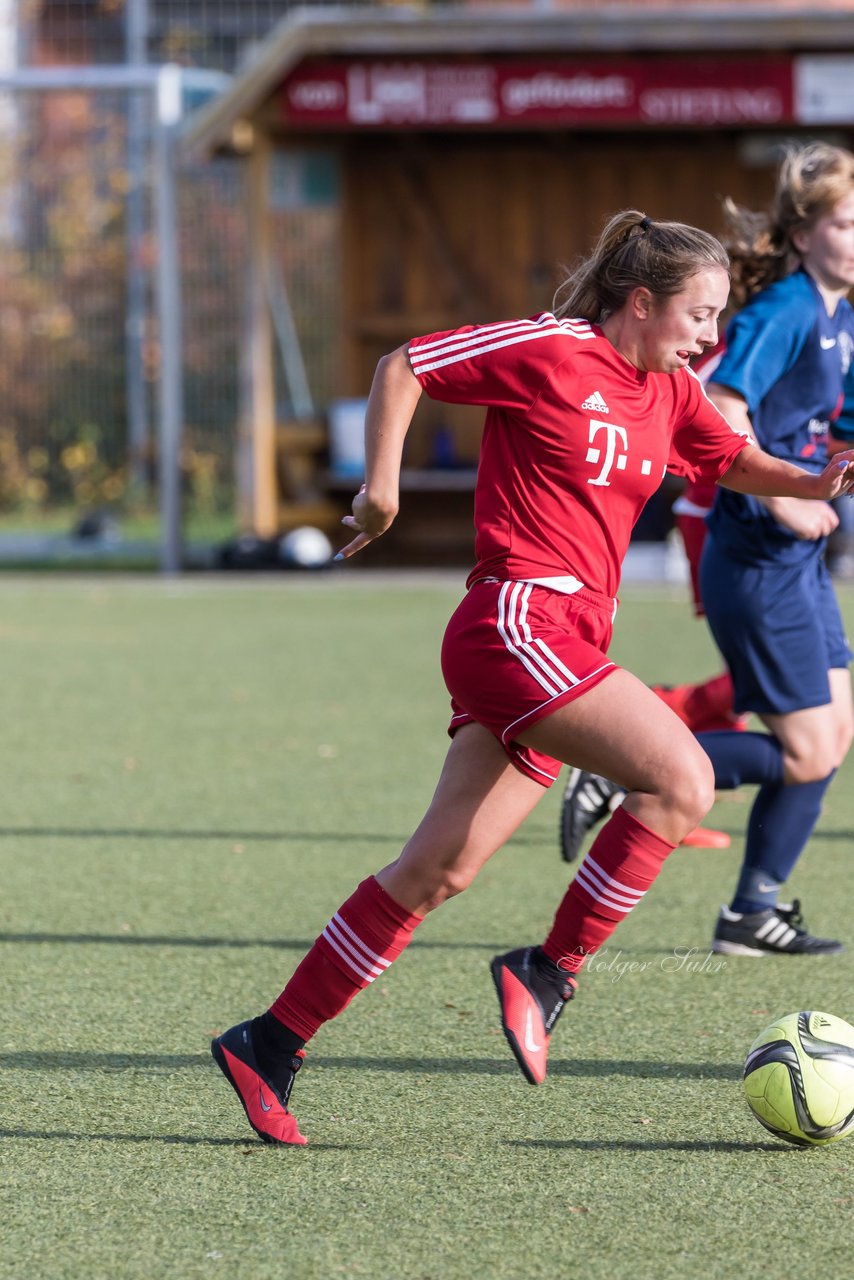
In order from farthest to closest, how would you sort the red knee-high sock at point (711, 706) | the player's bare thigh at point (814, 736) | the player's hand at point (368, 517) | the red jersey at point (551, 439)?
the red knee-high sock at point (711, 706) → the player's bare thigh at point (814, 736) → the red jersey at point (551, 439) → the player's hand at point (368, 517)

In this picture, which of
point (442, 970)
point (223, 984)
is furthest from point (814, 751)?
point (223, 984)

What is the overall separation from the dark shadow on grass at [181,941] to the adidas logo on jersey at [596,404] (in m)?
1.94

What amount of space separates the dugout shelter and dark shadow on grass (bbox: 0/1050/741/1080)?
12.4 metres

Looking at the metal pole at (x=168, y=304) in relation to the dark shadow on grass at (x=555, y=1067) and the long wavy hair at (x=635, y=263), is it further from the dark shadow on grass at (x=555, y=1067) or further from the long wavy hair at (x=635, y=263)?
the long wavy hair at (x=635, y=263)

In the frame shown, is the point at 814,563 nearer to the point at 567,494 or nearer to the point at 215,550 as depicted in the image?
the point at 567,494

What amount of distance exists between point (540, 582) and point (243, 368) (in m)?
13.3

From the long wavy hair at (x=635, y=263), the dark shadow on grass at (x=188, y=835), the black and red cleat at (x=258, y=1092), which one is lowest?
the dark shadow on grass at (x=188, y=835)

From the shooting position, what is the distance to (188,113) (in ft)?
54.3

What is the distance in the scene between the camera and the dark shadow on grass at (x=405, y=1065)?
3842 millimetres

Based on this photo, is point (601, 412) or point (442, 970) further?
point (442, 970)

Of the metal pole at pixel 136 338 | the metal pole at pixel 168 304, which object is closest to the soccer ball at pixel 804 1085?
Answer: the metal pole at pixel 168 304

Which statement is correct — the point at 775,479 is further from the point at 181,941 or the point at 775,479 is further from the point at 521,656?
the point at 181,941

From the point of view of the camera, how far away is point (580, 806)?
5465mm

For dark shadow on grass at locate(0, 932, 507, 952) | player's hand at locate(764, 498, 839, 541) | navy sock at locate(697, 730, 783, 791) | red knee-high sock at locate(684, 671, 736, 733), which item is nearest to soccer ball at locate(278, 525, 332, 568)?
red knee-high sock at locate(684, 671, 736, 733)
